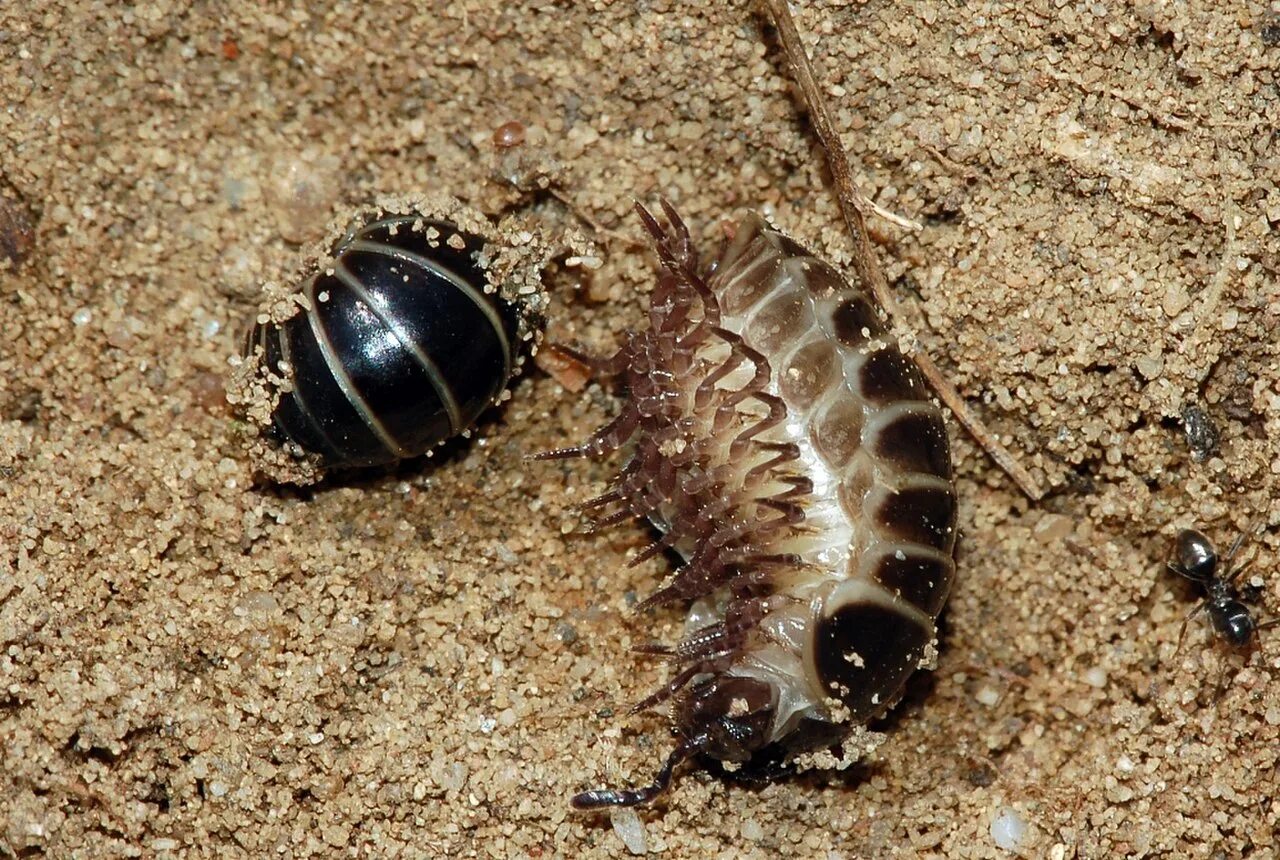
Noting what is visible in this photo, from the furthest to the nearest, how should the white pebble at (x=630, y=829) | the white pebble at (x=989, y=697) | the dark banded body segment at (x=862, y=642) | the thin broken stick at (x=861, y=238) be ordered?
the white pebble at (x=989, y=697) < the thin broken stick at (x=861, y=238) < the white pebble at (x=630, y=829) < the dark banded body segment at (x=862, y=642)

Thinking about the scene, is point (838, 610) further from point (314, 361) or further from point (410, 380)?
point (314, 361)

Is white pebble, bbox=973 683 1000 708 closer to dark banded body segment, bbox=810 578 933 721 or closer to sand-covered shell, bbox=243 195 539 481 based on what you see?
dark banded body segment, bbox=810 578 933 721

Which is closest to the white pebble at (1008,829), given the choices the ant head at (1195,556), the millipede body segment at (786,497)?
the millipede body segment at (786,497)

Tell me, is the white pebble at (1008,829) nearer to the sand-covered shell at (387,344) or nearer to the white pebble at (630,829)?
the white pebble at (630,829)

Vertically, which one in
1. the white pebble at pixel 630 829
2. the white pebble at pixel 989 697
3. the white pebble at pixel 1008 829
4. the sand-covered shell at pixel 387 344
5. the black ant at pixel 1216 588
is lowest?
the white pebble at pixel 1008 829

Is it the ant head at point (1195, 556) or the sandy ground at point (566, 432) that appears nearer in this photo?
the sandy ground at point (566, 432)

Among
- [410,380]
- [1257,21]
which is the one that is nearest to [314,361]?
[410,380]

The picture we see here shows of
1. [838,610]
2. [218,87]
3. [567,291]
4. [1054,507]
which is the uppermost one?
[218,87]
